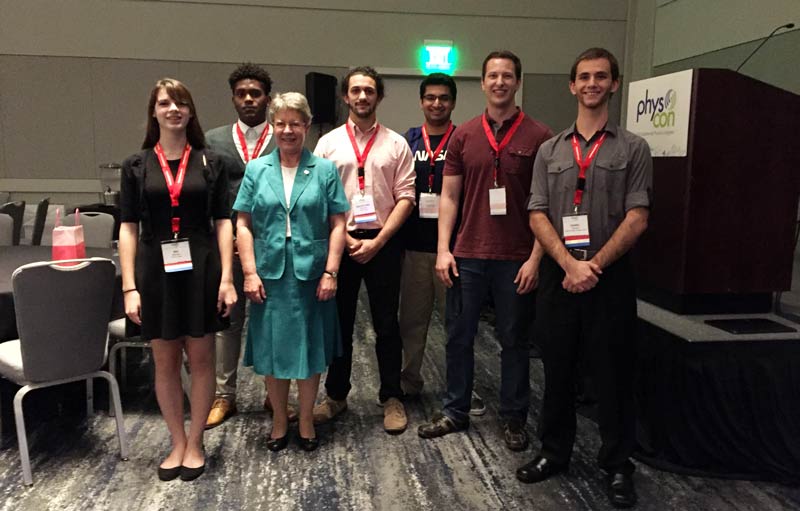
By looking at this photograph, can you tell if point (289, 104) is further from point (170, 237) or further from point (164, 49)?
point (164, 49)

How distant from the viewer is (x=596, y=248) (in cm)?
192

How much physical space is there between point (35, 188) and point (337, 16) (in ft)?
12.1

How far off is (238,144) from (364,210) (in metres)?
0.65

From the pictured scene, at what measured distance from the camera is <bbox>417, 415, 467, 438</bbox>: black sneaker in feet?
8.01

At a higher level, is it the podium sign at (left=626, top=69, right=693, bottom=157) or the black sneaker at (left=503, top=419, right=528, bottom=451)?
the podium sign at (left=626, top=69, right=693, bottom=157)

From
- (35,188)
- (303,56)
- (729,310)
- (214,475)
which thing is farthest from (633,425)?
(35,188)

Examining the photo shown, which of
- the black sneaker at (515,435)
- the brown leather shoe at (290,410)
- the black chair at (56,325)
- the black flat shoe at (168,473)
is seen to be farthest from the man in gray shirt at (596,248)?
the black chair at (56,325)

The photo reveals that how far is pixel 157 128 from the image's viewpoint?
1984 mm

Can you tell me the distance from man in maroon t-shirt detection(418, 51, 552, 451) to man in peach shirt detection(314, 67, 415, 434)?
20 centimetres

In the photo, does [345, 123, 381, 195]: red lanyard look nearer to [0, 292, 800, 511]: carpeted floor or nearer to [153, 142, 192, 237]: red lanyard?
[153, 142, 192, 237]: red lanyard

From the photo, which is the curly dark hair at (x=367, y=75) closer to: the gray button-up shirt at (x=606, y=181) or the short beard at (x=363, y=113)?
the short beard at (x=363, y=113)

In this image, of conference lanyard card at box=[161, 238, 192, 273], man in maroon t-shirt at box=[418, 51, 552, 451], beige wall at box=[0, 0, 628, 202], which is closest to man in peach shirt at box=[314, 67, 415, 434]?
man in maroon t-shirt at box=[418, 51, 552, 451]

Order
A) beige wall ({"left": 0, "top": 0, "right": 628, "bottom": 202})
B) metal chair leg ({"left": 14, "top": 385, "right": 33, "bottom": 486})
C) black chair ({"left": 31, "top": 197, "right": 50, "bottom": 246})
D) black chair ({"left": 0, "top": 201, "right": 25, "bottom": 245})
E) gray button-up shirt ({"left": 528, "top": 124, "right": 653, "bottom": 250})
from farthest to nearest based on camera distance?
beige wall ({"left": 0, "top": 0, "right": 628, "bottom": 202}) < black chair ({"left": 0, "top": 201, "right": 25, "bottom": 245}) < black chair ({"left": 31, "top": 197, "right": 50, "bottom": 246}) < metal chair leg ({"left": 14, "top": 385, "right": 33, "bottom": 486}) < gray button-up shirt ({"left": 528, "top": 124, "right": 653, "bottom": 250})

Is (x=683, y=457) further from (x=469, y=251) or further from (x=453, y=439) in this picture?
(x=469, y=251)
